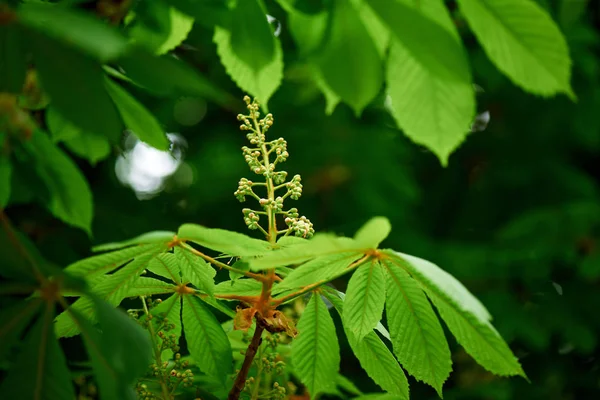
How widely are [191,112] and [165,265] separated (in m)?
3.37

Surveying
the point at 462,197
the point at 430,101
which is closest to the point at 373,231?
the point at 430,101

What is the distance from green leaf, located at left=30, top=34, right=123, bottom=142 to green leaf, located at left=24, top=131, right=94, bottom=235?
28cm

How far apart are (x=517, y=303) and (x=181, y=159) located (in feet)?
6.90

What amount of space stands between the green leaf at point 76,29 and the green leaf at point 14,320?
Result: 324 millimetres

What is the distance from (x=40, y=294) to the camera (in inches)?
32.4

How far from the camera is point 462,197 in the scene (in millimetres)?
4699

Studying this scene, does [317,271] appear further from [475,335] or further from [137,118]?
[137,118]

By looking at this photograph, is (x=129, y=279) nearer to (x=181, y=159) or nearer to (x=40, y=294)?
(x=40, y=294)

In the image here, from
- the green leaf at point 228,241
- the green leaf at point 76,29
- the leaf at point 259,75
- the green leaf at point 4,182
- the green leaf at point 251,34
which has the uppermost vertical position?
the green leaf at point 76,29

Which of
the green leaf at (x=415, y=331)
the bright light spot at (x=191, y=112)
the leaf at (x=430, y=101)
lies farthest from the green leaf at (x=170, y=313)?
the bright light spot at (x=191, y=112)

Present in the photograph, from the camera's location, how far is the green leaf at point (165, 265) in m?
1.07

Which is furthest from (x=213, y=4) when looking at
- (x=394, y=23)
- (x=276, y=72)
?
(x=394, y=23)

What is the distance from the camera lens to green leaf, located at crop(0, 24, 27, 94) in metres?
0.82

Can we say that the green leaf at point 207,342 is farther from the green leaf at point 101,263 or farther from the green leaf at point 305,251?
the green leaf at point 305,251
